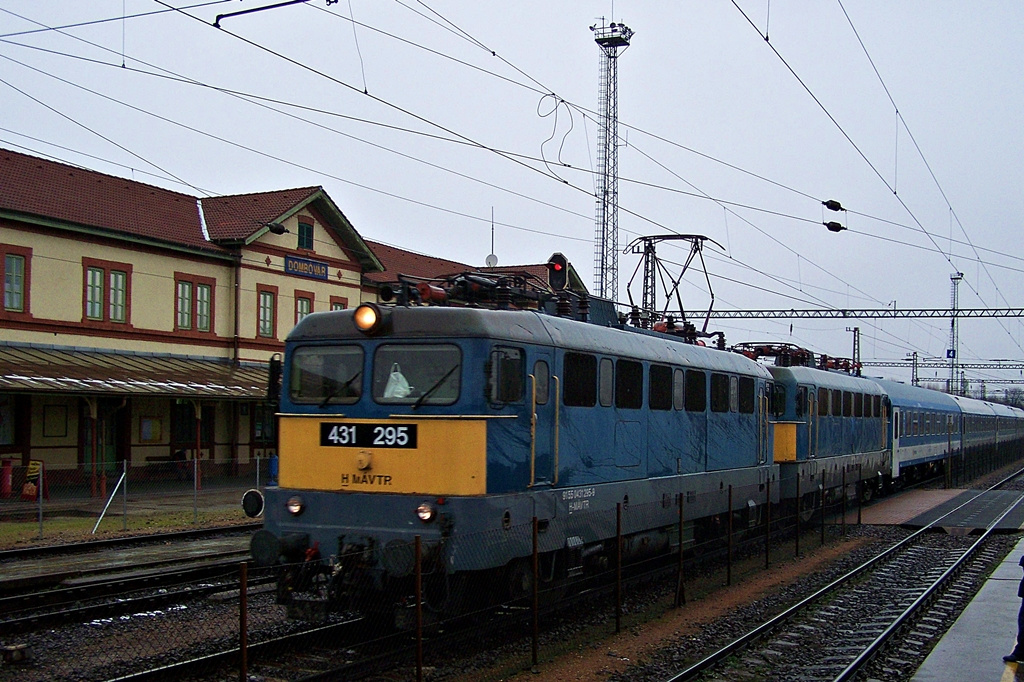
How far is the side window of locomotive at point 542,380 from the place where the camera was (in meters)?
10.8

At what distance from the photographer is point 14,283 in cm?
2636

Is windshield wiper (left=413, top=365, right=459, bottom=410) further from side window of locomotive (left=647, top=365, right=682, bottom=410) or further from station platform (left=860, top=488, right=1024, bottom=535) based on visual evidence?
station platform (left=860, top=488, right=1024, bottom=535)

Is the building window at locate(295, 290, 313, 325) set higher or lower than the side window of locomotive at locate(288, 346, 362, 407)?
higher

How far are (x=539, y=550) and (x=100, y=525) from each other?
13305 mm

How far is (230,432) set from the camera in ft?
108

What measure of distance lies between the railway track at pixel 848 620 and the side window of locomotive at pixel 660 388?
318 centimetres

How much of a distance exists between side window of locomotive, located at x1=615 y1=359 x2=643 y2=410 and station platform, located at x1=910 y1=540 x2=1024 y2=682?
14.9ft

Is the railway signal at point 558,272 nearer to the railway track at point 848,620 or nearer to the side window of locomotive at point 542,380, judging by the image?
the side window of locomotive at point 542,380

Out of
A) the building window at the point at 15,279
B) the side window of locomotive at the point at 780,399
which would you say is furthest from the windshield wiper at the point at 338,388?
the building window at the point at 15,279

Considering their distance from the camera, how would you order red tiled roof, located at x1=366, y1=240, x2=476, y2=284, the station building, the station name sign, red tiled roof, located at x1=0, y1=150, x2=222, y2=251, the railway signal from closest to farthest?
the railway signal < the station building < red tiled roof, located at x1=0, y1=150, x2=222, y2=251 < the station name sign < red tiled roof, located at x1=366, y1=240, x2=476, y2=284

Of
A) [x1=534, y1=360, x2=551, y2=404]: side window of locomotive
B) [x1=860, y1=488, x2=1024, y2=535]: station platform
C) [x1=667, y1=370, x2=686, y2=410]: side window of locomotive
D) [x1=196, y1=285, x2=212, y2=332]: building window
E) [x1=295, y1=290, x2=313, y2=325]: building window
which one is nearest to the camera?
[x1=534, y1=360, x2=551, y2=404]: side window of locomotive

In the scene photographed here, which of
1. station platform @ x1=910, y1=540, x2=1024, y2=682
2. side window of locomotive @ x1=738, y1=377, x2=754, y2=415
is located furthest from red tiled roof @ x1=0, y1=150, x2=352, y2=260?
station platform @ x1=910, y1=540, x2=1024, y2=682

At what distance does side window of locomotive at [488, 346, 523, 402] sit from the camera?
32.9 ft

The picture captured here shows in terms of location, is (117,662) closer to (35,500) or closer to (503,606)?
(503,606)
